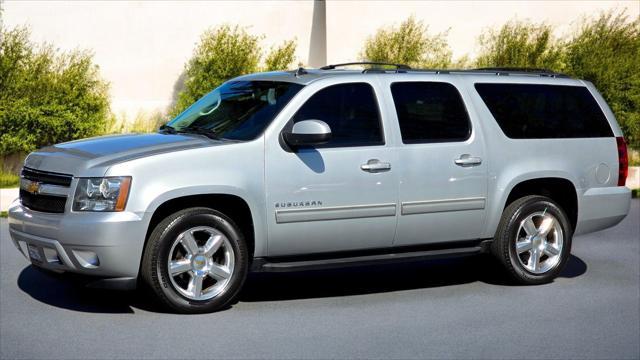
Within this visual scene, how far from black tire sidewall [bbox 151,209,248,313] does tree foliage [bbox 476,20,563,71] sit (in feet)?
46.1

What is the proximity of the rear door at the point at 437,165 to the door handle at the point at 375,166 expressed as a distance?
125 mm

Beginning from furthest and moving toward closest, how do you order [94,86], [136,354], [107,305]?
[94,86] → [107,305] → [136,354]

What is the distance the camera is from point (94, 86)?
752 inches

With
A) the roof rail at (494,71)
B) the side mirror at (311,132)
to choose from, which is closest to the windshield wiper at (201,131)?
the side mirror at (311,132)

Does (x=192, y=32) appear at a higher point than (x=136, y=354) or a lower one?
higher

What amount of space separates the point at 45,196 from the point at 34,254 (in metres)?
0.46

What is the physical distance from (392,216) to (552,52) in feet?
45.3

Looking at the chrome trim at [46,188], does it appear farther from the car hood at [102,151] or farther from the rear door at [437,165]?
the rear door at [437,165]

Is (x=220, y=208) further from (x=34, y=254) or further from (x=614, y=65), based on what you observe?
(x=614, y=65)

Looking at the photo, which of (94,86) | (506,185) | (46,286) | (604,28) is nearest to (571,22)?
(604,28)

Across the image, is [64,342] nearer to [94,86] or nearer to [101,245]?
[101,245]

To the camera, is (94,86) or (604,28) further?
(604,28)

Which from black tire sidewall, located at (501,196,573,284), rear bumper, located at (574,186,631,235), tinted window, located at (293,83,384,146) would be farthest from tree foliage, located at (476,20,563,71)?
tinted window, located at (293,83,384,146)

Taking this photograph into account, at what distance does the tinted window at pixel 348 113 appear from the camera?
8328 mm
